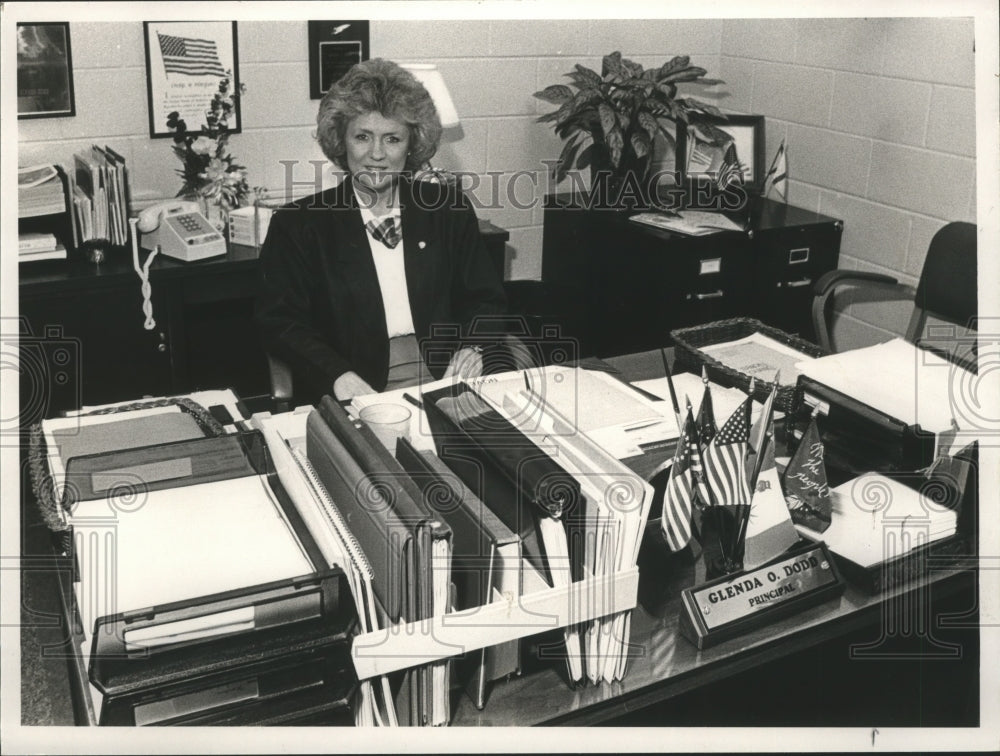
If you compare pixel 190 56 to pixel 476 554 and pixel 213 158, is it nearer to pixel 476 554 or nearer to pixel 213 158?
pixel 213 158

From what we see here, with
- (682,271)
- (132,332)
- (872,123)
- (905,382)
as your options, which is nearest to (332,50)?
(132,332)

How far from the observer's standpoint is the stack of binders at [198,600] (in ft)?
3.65

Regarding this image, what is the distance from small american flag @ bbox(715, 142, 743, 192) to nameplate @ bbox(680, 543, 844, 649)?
2.67m

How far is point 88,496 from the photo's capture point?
4.20 feet

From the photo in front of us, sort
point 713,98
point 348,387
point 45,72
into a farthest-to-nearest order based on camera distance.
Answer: point 713,98 < point 45,72 < point 348,387

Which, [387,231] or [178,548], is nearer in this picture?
[178,548]

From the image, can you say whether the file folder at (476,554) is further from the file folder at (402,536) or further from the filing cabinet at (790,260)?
the filing cabinet at (790,260)

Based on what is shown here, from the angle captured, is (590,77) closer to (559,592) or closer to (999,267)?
(999,267)

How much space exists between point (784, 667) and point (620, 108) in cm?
243

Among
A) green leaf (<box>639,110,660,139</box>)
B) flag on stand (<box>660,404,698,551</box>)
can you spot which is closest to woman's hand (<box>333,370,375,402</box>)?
flag on stand (<box>660,404,698,551</box>)

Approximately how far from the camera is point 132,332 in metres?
3.01

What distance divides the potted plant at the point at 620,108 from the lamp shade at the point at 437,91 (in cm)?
54

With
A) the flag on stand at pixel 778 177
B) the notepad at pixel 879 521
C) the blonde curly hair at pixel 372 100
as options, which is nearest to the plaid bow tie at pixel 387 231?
the blonde curly hair at pixel 372 100

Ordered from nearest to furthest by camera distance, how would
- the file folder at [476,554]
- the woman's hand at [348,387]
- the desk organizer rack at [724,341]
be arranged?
the file folder at [476,554]
the desk organizer rack at [724,341]
the woman's hand at [348,387]
